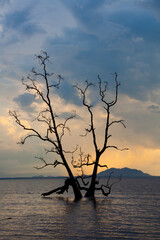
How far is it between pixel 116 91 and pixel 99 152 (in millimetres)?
6988

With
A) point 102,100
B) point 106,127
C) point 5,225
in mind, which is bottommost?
point 5,225

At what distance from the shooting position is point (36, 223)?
18.5m

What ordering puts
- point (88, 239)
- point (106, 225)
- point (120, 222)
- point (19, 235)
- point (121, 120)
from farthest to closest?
1. point (121, 120)
2. point (120, 222)
3. point (106, 225)
4. point (19, 235)
5. point (88, 239)

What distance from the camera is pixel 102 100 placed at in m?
32.0

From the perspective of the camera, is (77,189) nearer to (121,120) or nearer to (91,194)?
(91,194)

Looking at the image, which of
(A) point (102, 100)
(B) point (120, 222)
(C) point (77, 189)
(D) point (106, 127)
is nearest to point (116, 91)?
(A) point (102, 100)

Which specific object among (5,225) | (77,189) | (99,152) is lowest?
(5,225)

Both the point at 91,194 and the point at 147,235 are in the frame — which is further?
the point at 91,194

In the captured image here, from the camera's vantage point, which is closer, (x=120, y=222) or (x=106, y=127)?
(x=120, y=222)

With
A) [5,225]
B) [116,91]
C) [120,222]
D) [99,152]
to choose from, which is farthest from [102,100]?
[5,225]

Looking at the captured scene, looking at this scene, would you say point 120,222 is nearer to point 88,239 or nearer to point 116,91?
point 88,239

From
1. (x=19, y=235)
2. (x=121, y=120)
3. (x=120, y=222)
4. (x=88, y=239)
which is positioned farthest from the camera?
(x=121, y=120)

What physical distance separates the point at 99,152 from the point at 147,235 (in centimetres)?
1709

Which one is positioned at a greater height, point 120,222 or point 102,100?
point 102,100
